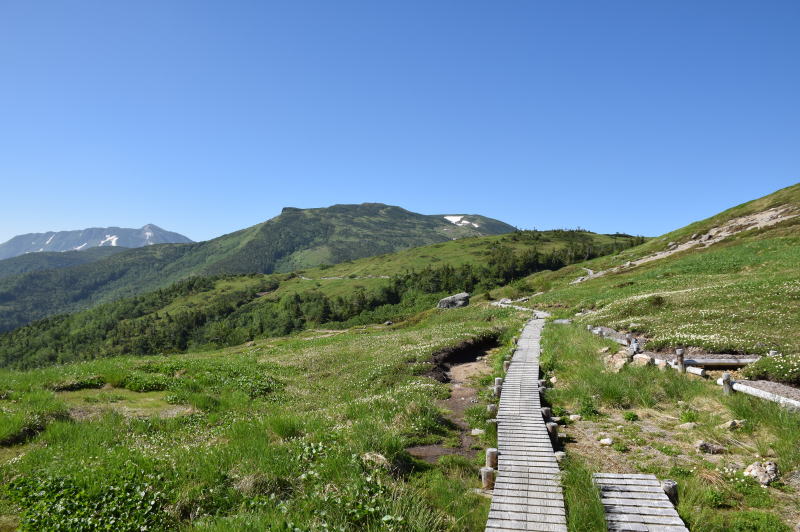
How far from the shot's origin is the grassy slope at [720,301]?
23656 mm

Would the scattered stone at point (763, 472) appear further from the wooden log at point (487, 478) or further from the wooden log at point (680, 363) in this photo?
the wooden log at point (680, 363)

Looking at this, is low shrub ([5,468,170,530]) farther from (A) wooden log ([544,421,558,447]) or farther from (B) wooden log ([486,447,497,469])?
(A) wooden log ([544,421,558,447])

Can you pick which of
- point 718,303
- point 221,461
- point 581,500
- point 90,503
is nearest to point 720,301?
point 718,303

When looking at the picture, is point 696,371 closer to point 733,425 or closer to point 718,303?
point 733,425

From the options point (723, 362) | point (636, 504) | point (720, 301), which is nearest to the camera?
point (636, 504)

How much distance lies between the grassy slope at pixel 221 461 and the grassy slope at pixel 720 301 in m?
18.1

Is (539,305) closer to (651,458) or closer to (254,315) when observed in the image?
(651,458)

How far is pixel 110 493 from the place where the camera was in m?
9.86

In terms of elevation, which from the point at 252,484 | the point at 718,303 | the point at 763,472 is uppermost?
the point at 718,303

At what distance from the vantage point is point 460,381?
26109 millimetres

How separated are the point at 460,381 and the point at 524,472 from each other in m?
13.8

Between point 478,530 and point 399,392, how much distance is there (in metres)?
11.3

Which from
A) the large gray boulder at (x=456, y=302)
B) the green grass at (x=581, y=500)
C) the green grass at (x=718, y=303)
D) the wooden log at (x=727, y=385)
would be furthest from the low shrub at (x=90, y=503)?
the large gray boulder at (x=456, y=302)

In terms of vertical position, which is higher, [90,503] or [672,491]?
[90,503]
